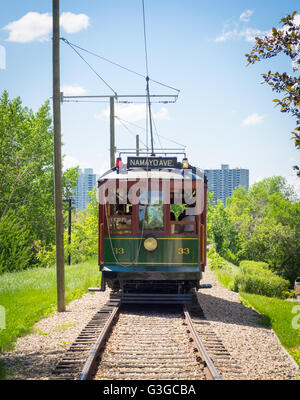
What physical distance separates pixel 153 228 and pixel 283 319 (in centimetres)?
349

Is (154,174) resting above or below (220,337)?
above

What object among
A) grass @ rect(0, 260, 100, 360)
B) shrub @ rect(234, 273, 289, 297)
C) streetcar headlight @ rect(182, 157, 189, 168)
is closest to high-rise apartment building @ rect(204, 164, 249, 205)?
grass @ rect(0, 260, 100, 360)

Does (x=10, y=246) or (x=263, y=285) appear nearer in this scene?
(x=263, y=285)

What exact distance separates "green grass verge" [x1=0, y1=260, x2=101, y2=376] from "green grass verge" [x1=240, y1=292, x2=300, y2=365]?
4.55m

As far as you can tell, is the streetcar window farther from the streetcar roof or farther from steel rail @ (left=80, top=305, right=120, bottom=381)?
steel rail @ (left=80, top=305, right=120, bottom=381)

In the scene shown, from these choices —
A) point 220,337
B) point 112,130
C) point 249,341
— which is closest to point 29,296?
point 220,337

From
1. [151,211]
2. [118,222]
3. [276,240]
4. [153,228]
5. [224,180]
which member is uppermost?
[224,180]

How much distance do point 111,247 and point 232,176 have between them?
466 feet

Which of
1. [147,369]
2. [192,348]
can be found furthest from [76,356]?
[192,348]

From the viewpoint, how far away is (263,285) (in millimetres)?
13367

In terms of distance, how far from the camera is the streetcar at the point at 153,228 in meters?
9.63

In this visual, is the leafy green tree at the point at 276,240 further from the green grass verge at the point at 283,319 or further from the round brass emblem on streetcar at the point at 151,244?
the round brass emblem on streetcar at the point at 151,244

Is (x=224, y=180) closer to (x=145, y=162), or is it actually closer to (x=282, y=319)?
(x=145, y=162)

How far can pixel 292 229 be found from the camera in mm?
38656
